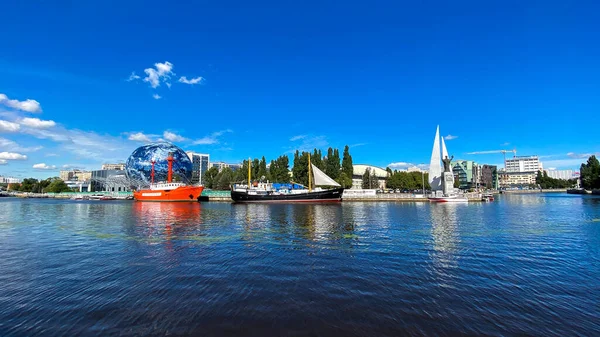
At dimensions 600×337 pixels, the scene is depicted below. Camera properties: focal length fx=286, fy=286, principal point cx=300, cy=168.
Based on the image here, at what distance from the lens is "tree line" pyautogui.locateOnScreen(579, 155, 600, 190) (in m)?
126

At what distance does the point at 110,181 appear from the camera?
545 feet

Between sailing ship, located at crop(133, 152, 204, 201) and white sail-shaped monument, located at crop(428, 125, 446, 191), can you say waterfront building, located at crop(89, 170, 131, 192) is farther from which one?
white sail-shaped monument, located at crop(428, 125, 446, 191)

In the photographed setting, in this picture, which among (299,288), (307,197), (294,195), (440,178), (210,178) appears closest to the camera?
(299,288)

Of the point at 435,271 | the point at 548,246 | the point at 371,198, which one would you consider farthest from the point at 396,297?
the point at 371,198

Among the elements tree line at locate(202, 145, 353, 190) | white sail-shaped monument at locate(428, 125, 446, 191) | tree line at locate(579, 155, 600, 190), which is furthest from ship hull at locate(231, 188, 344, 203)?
tree line at locate(579, 155, 600, 190)

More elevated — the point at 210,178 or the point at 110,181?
the point at 110,181

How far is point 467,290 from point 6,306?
16.3 meters

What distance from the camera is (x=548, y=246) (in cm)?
1984

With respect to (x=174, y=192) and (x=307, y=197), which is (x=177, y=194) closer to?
(x=174, y=192)

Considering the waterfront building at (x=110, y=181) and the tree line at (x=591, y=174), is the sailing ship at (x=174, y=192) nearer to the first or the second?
the waterfront building at (x=110, y=181)

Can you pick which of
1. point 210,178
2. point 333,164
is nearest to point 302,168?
point 333,164

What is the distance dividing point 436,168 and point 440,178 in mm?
4970

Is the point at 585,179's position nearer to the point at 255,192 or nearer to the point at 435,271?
the point at 255,192

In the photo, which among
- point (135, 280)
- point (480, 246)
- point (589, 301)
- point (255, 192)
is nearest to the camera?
point (589, 301)
